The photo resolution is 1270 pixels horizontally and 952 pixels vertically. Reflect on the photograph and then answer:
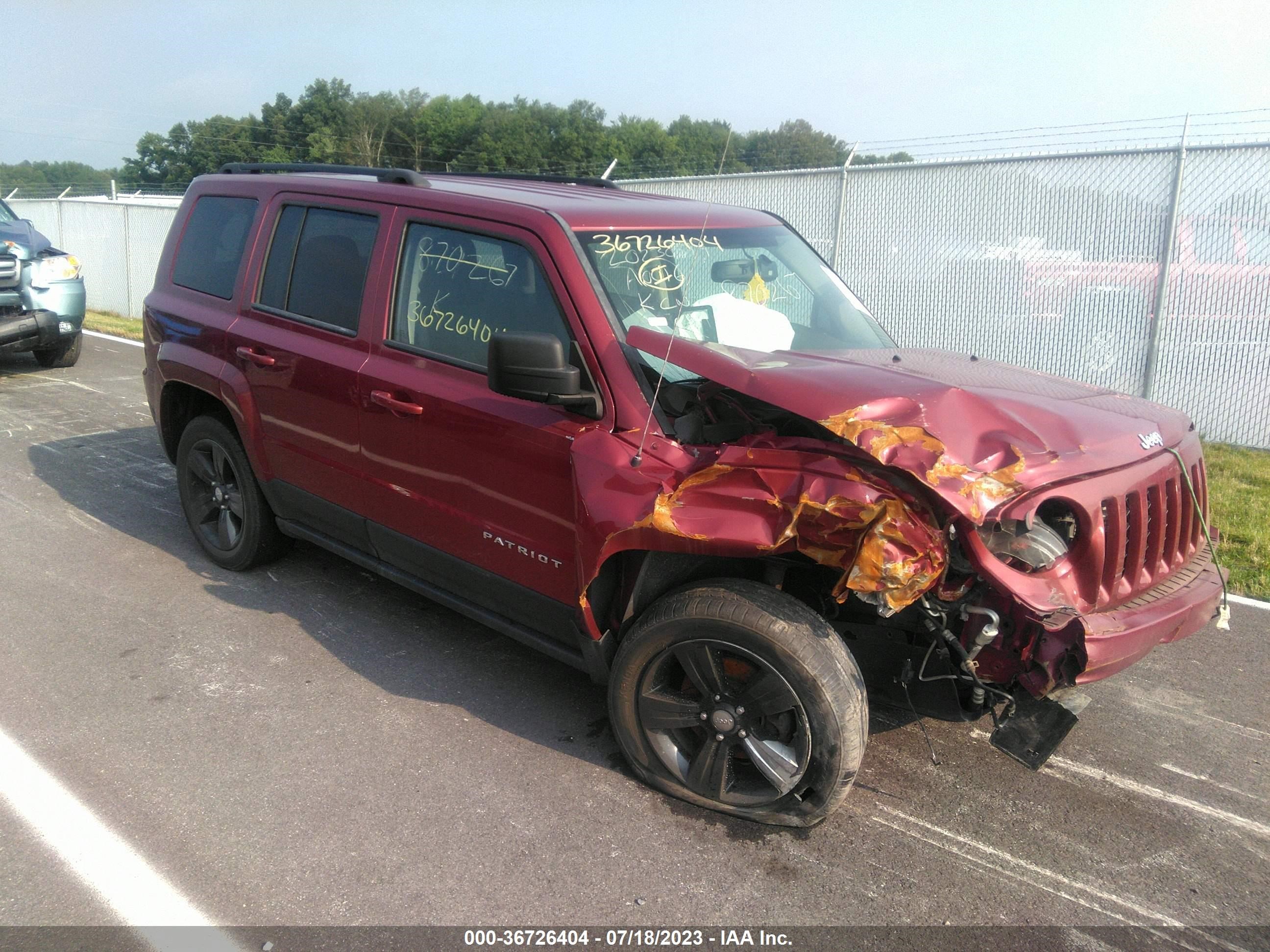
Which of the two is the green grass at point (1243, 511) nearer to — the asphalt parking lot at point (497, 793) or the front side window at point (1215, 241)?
the asphalt parking lot at point (497, 793)

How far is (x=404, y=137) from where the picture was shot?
5241cm

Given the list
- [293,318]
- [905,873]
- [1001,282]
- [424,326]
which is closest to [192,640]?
[293,318]

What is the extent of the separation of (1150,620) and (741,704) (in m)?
1.26

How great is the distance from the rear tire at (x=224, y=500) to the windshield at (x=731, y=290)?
2.43 meters

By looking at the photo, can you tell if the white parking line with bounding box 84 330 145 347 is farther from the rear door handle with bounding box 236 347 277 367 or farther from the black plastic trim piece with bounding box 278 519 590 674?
the black plastic trim piece with bounding box 278 519 590 674

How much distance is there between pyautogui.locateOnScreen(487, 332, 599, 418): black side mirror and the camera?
3.12 metres

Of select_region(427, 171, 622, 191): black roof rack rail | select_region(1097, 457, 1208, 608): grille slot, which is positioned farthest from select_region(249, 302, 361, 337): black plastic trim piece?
select_region(1097, 457, 1208, 608): grille slot

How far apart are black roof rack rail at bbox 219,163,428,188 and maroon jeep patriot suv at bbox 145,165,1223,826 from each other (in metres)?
0.03

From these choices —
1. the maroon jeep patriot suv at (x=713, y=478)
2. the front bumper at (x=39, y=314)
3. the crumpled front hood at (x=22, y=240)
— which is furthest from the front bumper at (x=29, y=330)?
the maroon jeep patriot suv at (x=713, y=478)

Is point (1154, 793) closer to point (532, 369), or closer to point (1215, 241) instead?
point (532, 369)

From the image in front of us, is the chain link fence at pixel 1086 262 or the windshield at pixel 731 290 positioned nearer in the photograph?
the windshield at pixel 731 290

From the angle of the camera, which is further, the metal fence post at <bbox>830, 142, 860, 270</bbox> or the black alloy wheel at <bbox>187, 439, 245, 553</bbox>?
the metal fence post at <bbox>830, 142, 860, 270</bbox>

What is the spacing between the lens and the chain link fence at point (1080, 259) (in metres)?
8.27

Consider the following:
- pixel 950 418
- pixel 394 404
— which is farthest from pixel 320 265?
pixel 950 418
